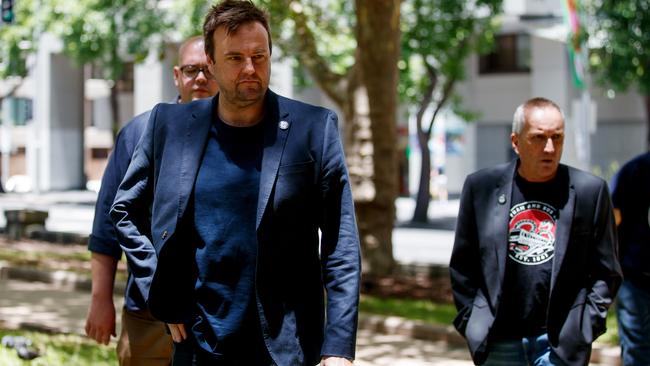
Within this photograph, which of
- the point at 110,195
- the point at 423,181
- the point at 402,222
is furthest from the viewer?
the point at 402,222

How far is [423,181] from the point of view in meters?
31.0

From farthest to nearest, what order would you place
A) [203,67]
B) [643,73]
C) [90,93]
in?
1. [90,93]
2. [643,73]
3. [203,67]

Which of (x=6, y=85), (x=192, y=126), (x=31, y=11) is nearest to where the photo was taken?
(x=192, y=126)

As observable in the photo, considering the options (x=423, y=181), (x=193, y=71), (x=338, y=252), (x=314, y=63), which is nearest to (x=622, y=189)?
(x=193, y=71)

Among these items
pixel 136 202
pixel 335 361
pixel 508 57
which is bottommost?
pixel 335 361

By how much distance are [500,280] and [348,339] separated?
146cm

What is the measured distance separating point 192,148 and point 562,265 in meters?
1.80

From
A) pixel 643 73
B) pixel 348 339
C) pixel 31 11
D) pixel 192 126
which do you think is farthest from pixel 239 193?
pixel 31 11

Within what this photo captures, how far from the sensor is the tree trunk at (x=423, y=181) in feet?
99.3

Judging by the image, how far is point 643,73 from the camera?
27016 millimetres

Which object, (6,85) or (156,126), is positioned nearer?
(156,126)

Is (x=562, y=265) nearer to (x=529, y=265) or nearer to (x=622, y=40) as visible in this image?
(x=529, y=265)

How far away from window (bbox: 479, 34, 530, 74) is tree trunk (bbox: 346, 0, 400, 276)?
92.4 ft

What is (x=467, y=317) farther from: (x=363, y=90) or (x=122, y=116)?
(x=122, y=116)
